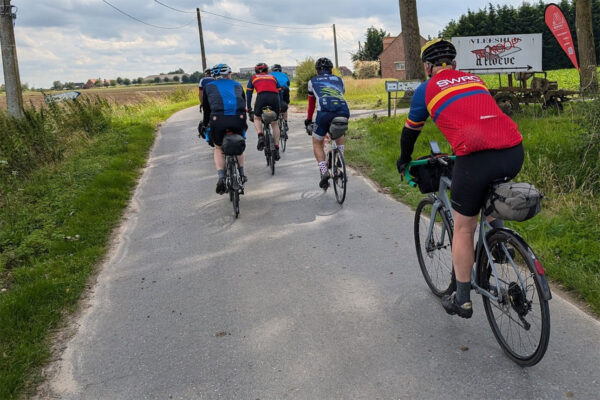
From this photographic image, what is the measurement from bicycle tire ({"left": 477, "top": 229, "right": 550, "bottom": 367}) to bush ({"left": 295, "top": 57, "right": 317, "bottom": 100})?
90.1 feet

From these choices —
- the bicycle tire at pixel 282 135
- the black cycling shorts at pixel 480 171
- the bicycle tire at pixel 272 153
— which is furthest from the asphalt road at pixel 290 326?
the bicycle tire at pixel 282 135

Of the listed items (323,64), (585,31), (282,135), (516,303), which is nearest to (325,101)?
(323,64)

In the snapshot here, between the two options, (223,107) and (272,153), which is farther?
(272,153)

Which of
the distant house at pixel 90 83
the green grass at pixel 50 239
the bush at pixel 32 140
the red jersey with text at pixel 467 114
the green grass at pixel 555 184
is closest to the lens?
the red jersey with text at pixel 467 114

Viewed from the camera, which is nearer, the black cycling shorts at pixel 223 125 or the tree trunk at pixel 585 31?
the black cycling shorts at pixel 223 125

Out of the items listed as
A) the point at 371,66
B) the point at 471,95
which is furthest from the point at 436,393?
the point at 371,66

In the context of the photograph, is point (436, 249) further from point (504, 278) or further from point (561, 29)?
point (561, 29)

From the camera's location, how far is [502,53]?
1523 centimetres

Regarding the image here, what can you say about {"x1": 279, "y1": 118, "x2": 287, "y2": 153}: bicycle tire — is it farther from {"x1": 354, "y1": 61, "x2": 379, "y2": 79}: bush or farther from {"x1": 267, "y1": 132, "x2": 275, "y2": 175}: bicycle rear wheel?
{"x1": 354, "y1": 61, "x2": 379, "y2": 79}: bush

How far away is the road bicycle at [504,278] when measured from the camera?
118 inches

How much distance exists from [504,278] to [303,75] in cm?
2814

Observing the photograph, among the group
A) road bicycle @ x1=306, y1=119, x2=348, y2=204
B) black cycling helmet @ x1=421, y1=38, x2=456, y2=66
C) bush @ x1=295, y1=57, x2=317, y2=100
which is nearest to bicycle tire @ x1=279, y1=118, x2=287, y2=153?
road bicycle @ x1=306, y1=119, x2=348, y2=204

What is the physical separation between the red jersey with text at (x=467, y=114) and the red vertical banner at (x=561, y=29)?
11092mm

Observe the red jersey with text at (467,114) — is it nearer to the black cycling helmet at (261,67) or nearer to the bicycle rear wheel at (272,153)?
the bicycle rear wheel at (272,153)
